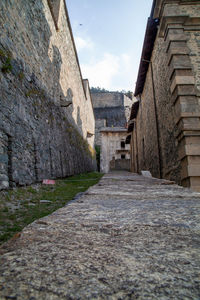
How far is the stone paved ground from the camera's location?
1.75 ft

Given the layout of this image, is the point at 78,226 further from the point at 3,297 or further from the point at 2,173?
the point at 2,173

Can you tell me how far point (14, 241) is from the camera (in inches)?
35.4

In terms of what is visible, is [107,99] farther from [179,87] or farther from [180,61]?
[179,87]

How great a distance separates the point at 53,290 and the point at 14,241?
459 mm

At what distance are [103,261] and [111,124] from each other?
37842mm

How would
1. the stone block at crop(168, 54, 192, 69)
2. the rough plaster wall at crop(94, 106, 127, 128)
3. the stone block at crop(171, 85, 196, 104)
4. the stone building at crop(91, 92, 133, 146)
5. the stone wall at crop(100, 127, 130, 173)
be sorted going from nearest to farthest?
the stone block at crop(171, 85, 196, 104)
the stone block at crop(168, 54, 192, 69)
the stone wall at crop(100, 127, 130, 173)
the rough plaster wall at crop(94, 106, 127, 128)
the stone building at crop(91, 92, 133, 146)

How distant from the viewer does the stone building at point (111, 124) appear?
942 inches

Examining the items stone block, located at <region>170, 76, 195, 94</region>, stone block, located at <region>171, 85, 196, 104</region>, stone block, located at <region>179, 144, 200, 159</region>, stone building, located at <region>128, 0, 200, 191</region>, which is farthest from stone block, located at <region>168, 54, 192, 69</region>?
stone block, located at <region>179, 144, 200, 159</region>

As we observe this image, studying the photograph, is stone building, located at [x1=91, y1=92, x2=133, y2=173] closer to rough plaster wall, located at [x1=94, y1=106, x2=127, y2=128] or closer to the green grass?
rough plaster wall, located at [x1=94, y1=106, x2=127, y2=128]

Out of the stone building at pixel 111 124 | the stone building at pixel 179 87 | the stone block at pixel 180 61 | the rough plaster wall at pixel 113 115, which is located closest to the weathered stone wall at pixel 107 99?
the stone building at pixel 111 124

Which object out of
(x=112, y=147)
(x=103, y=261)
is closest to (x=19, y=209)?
(x=103, y=261)

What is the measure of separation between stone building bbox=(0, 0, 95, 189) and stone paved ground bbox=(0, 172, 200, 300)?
347 centimetres

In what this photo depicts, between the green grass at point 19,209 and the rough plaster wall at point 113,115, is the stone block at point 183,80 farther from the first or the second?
the rough plaster wall at point 113,115

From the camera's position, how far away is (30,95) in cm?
595
